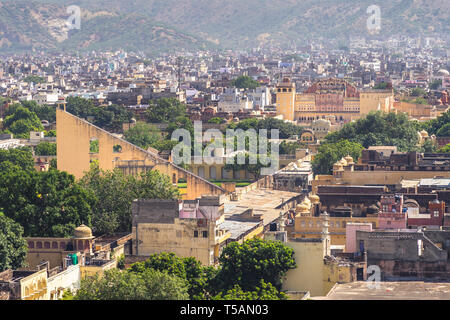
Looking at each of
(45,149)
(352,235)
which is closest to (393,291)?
(352,235)

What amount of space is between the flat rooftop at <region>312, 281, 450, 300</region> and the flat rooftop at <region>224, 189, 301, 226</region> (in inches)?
654

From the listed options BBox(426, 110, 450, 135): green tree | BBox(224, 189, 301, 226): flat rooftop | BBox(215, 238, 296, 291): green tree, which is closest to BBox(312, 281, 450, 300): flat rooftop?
Result: BBox(215, 238, 296, 291): green tree

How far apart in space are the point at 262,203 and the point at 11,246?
23.7m

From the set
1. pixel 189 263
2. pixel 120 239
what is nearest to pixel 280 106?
pixel 120 239

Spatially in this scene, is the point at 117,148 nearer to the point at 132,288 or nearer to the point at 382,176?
the point at 382,176

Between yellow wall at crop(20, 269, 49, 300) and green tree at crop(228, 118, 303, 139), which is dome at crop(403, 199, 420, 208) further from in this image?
green tree at crop(228, 118, 303, 139)

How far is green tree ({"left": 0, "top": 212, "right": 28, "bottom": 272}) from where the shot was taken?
1474 inches

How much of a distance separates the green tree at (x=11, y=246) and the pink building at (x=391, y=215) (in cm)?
1150

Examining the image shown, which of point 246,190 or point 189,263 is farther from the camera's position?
point 246,190

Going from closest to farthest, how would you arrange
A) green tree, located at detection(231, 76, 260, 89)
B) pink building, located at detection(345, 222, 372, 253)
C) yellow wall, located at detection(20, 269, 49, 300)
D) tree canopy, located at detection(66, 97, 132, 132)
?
yellow wall, located at detection(20, 269, 49, 300)
pink building, located at detection(345, 222, 372, 253)
tree canopy, located at detection(66, 97, 132, 132)
green tree, located at detection(231, 76, 260, 89)

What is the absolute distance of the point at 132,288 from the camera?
28594mm

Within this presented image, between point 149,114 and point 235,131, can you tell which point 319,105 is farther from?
point 235,131
